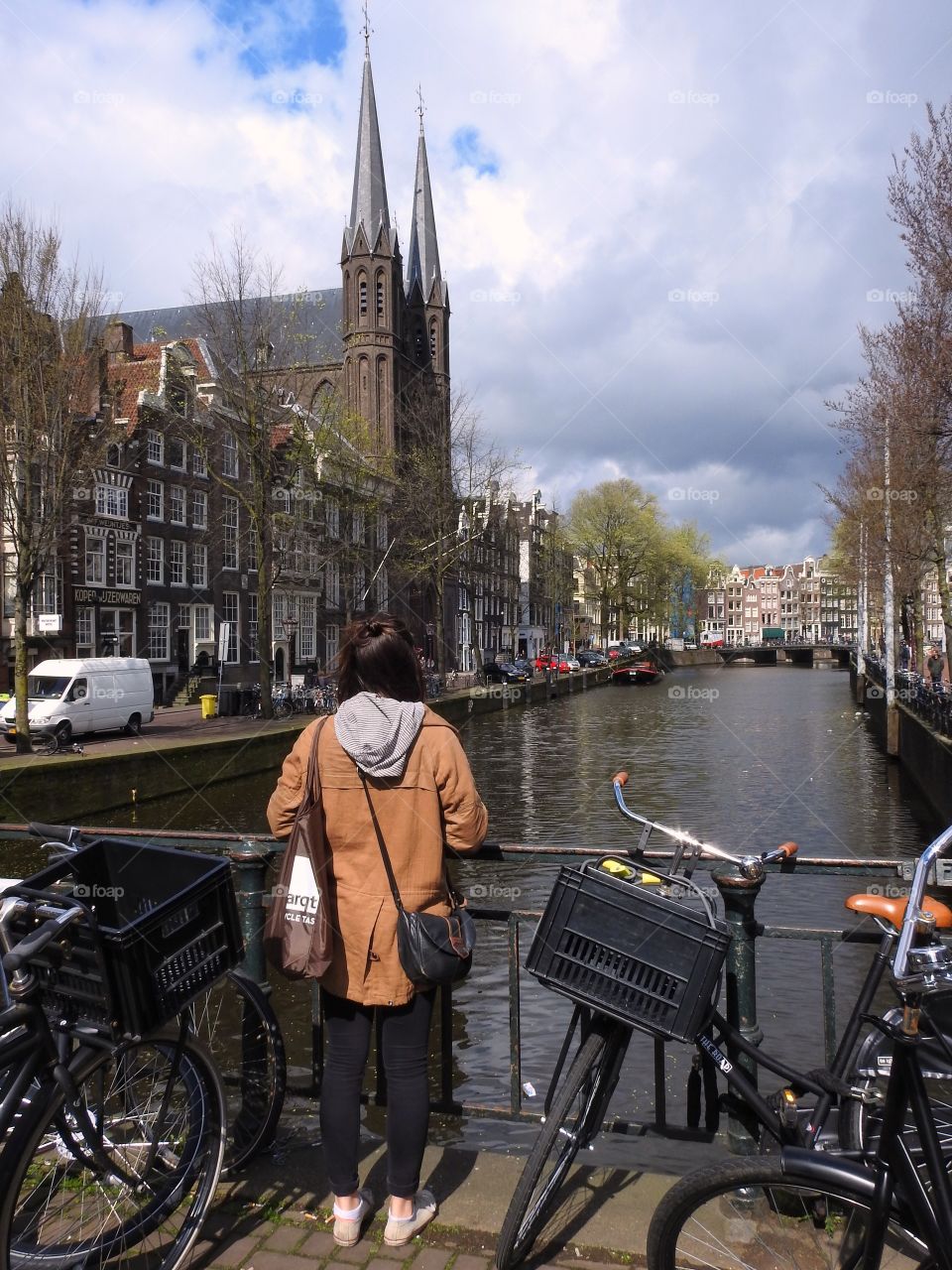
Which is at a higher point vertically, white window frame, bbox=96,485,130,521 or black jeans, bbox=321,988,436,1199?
white window frame, bbox=96,485,130,521

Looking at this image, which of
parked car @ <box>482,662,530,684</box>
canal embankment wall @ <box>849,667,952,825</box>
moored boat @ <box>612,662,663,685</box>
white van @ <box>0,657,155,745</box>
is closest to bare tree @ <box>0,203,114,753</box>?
white van @ <box>0,657,155,745</box>

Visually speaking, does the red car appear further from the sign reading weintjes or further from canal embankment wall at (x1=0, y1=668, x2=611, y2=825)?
canal embankment wall at (x1=0, y1=668, x2=611, y2=825)

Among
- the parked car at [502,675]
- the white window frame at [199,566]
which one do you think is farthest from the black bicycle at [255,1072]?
the parked car at [502,675]

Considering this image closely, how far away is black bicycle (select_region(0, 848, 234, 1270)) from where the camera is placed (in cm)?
252

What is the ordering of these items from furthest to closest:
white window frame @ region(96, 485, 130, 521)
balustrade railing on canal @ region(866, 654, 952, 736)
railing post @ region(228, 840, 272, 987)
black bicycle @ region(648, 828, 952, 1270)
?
white window frame @ region(96, 485, 130, 521) < balustrade railing on canal @ region(866, 654, 952, 736) < railing post @ region(228, 840, 272, 987) < black bicycle @ region(648, 828, 952, 1270)

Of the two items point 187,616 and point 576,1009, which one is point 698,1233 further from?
point 187,616

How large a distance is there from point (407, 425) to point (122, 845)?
4329 centimetres

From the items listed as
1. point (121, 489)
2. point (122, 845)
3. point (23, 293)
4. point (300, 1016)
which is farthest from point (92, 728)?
point (122, 845)

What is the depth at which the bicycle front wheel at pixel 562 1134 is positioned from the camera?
2.79 m

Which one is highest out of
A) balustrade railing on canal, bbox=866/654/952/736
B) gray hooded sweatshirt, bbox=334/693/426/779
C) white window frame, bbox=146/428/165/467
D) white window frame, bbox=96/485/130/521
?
white window frame, bbox=146/428/165/467

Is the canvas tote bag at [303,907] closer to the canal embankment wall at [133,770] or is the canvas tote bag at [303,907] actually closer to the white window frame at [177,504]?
the canal embankment wall at [133,770]

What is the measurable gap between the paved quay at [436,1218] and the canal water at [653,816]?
35.6 inches

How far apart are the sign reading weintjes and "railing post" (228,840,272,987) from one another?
32450mm

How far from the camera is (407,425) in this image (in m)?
45.2
